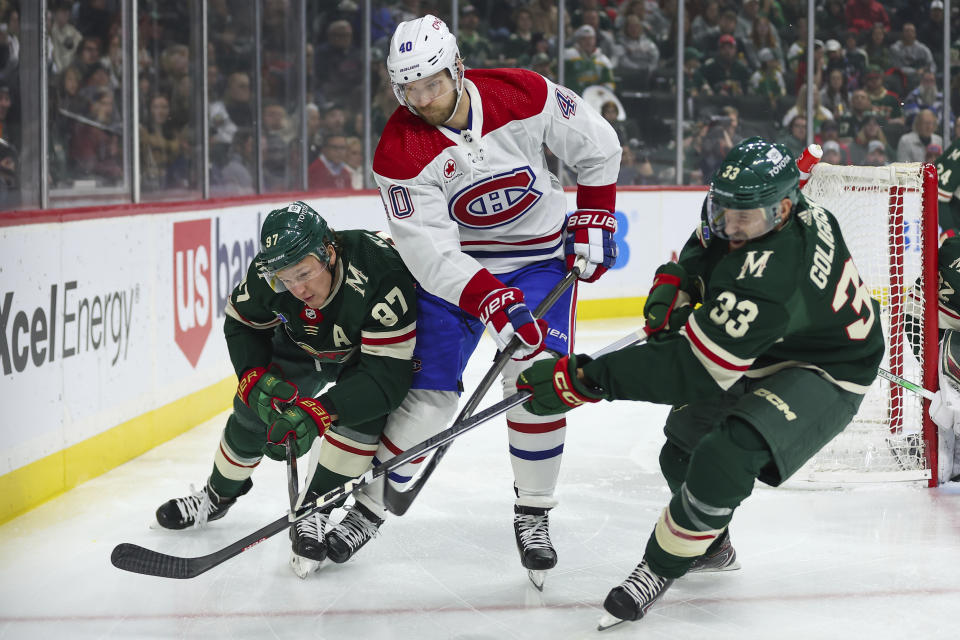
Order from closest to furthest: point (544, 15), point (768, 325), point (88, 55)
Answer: point (768, 325), point (88, 55), point (544, 15)

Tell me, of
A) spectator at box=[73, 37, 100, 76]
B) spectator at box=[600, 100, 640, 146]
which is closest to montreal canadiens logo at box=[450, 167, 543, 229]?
spectator at box=[73, 37, 100, 76]

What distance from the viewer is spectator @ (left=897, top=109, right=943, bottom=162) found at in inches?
307

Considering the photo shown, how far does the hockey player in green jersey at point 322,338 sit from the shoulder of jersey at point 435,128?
7.8 inches

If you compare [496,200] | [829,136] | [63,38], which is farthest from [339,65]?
[496,200]

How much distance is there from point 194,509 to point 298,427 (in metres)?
0.73

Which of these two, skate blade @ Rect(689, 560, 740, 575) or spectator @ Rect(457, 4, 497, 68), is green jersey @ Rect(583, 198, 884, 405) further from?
spectator @ Rect(457, 4, 497, 68)

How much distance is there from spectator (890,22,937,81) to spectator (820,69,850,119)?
45 cm

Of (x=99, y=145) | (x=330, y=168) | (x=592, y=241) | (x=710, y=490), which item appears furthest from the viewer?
(x=330, y=168)

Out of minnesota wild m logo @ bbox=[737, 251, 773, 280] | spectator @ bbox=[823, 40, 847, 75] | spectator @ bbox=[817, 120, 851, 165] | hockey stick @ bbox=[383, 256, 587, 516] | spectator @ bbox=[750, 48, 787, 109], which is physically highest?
spectator @ bbox=[823, 40, 847, 75]

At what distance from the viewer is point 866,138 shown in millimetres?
7855

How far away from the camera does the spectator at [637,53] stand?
24.7 feet

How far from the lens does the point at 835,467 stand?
345 centimetres

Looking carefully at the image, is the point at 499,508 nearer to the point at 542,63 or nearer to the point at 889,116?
the point at 542,63

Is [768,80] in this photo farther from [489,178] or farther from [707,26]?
[489,178]
